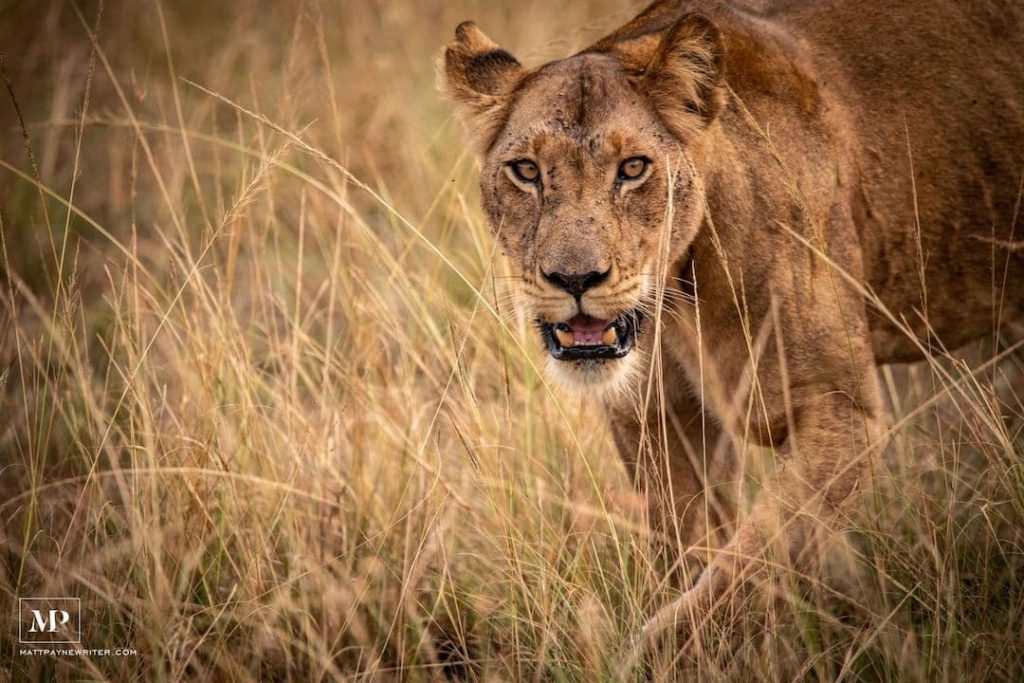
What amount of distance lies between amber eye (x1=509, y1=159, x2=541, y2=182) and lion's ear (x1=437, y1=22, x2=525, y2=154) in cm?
28

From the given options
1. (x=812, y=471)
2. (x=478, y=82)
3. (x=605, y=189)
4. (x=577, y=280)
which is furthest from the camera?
(x=478, y=82)

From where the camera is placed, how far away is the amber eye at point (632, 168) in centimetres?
405

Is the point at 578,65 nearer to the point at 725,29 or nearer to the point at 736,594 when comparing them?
the point at 725,29

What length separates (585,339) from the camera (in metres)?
4.05

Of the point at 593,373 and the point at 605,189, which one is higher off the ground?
the point at 605,189

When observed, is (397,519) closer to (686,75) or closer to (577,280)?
(577,280)

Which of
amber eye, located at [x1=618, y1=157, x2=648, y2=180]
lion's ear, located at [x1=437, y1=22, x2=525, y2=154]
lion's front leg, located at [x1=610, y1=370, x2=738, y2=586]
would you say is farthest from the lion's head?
lion's front leg, located at [x1=610, y1=370, x2=738, y2=586]

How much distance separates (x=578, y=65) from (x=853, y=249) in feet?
3.78

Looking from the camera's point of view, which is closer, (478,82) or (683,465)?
(478,82)

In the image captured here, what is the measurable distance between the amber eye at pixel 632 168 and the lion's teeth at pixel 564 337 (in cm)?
53

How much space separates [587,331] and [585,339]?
27mm

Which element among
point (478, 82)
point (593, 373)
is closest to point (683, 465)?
point (593, 373)

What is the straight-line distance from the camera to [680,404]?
465cm

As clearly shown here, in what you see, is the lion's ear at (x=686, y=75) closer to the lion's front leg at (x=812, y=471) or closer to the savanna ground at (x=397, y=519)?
the savanna ground at (x=397, y=519)
